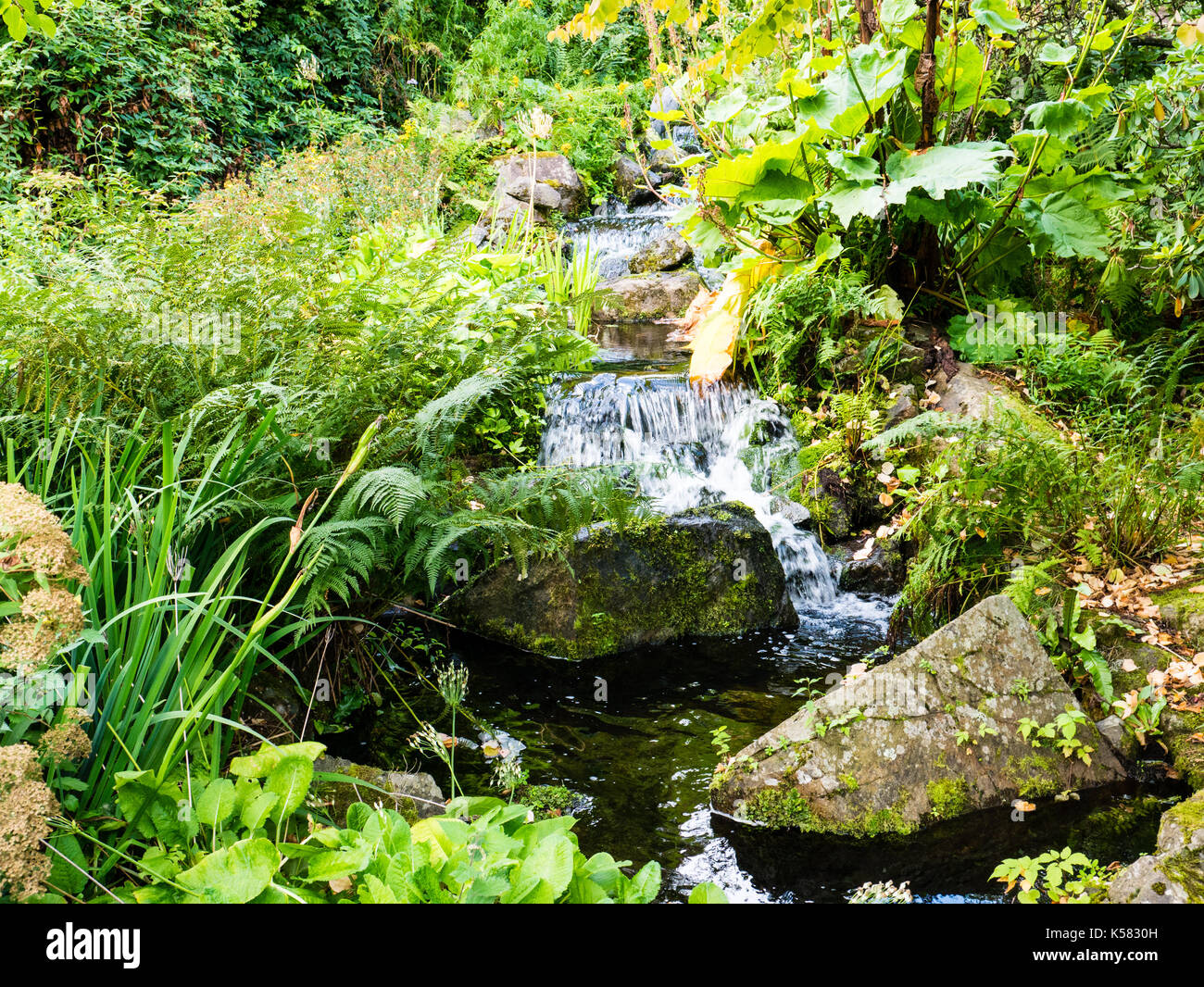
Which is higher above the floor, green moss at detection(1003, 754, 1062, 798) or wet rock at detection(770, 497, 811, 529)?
wet rock at detection(770, 497, 811, 529)

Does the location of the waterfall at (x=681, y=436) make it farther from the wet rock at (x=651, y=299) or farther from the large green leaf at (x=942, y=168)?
the wet rock at (x=651, y=299)

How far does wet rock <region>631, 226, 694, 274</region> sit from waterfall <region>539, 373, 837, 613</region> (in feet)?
13.9

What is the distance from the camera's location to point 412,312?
137 inches

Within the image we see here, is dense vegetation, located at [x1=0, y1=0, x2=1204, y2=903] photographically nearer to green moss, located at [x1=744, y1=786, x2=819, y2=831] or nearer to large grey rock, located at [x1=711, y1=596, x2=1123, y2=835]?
large grey rock, located at [x1=711, y1=596, x2=1123, y2=835]

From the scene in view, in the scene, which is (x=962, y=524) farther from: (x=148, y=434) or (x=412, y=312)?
(x=148, y=434)

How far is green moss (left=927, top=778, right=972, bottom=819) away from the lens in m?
2.60

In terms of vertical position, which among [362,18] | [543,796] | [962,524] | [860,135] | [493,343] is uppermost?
[362,18]

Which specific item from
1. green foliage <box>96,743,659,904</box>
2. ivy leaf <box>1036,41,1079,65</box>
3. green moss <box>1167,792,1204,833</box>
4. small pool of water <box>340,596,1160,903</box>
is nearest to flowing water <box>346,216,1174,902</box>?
small pool of water <box>340,596,1160,903</box>

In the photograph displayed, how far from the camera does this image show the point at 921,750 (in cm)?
267

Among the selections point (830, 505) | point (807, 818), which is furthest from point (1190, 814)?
point (830, 505)
